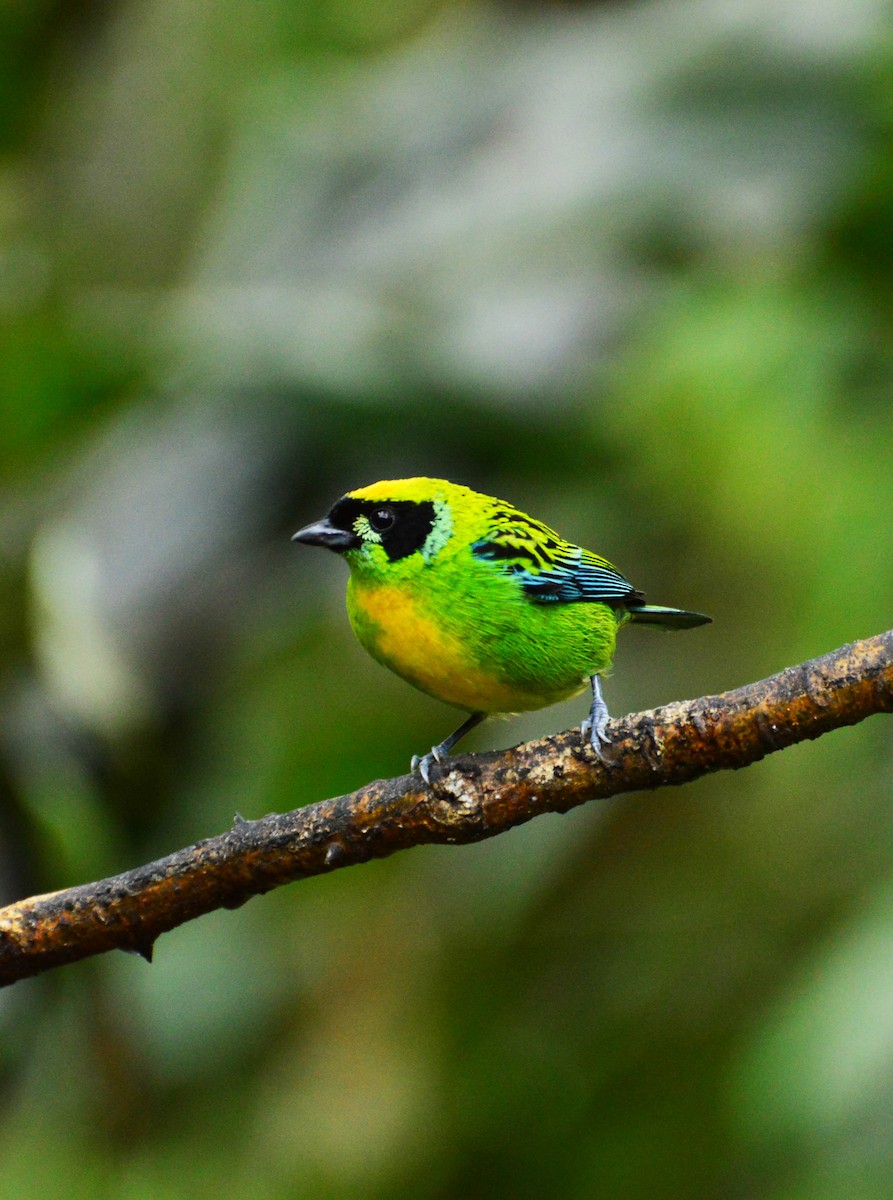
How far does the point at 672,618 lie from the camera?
10.6 feet

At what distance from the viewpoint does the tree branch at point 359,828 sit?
2.32 metres

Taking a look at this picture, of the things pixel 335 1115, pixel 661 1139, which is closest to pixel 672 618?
pixel 661 1139

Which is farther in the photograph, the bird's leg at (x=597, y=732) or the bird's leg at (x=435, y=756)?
the bird's leg at (x=435, y=756)

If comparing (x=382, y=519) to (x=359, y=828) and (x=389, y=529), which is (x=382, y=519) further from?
(x=359, y=828)

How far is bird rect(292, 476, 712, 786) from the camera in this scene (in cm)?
297

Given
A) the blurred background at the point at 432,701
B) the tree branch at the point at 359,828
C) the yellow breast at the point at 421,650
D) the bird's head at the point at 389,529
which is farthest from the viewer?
the blurred background at the point at 432,701

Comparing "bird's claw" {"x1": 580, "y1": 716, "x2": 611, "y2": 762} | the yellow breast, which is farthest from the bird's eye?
"bird's claw" {"x1": 580, "y1": 716, "x2": 611, "y2": 762}

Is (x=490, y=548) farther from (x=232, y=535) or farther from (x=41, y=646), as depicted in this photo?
(x=232, y=535)

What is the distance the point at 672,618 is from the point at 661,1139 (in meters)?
3.30

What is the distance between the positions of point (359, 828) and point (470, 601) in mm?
734

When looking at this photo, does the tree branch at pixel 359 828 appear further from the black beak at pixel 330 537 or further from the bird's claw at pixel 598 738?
the black beak at pixel 330 537

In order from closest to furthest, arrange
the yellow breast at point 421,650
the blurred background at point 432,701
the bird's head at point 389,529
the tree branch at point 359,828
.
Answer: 1. the tree branch at point 359,828
2. the yellow breast at point 421,650
3. the bird's head at point 389,529
4. the blurred background at point 432,701

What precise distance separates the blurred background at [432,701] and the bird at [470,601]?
5.65 ft

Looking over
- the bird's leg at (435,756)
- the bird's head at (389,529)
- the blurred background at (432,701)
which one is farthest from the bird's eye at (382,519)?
the blurred background at (432,701)
